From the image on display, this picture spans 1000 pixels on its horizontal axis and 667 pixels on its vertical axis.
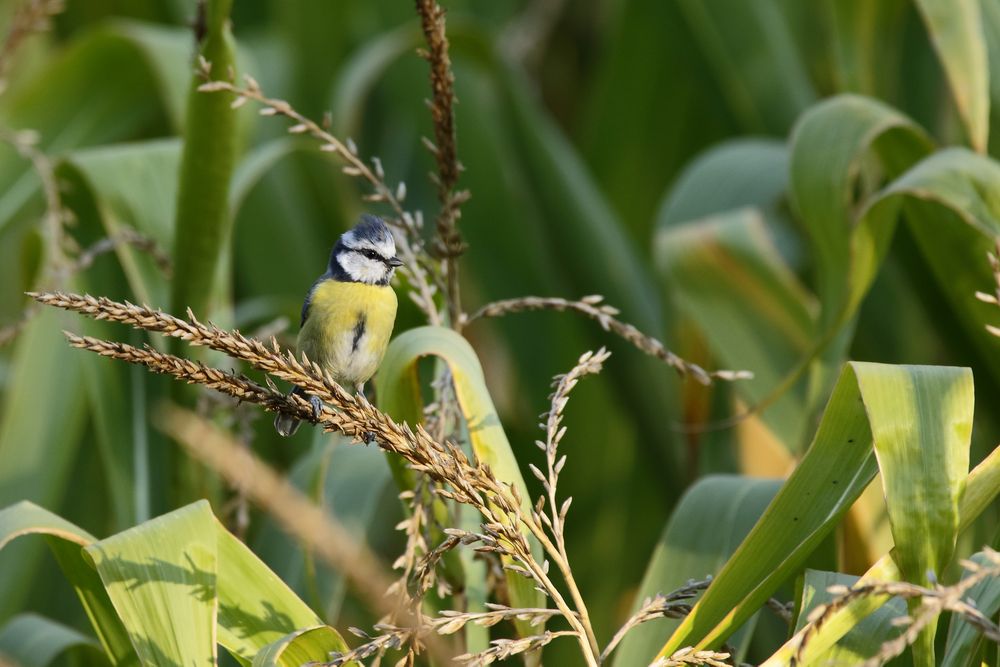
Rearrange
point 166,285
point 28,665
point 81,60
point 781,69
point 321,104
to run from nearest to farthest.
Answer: point 28,665 < point 166,285 < point 81,60 < point 781,69 < point 321,104

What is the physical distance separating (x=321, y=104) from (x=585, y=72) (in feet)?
4.66

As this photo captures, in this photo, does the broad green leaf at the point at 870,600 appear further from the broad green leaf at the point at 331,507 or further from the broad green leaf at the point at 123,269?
the broad green leaf at the point at 123,269

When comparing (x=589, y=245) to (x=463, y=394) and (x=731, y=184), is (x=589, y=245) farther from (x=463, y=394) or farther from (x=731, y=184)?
(x=463, y=394)

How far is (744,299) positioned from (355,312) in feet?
3.11

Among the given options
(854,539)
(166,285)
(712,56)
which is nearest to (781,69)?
(712,56)

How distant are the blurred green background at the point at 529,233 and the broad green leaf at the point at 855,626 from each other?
502 millimetres

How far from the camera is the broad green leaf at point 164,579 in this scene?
1108 millimetres

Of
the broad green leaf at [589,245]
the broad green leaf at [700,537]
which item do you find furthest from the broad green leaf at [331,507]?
the broad green leaf at [589,245]

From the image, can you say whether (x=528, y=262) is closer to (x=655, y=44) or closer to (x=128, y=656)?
(x=655, y=44)

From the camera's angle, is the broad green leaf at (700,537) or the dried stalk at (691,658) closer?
the dried stalk at (691,658)

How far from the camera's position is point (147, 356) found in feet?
3.01

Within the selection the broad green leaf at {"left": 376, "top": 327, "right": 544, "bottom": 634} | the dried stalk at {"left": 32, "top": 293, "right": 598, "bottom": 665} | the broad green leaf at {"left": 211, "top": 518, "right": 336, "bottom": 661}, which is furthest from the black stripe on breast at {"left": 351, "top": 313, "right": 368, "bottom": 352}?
the dried stalk at {"left": 32, "top": 293, "right": 598, "bottom": 665}

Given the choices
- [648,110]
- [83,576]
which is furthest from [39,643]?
[648,110]

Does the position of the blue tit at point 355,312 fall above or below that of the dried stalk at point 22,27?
below
